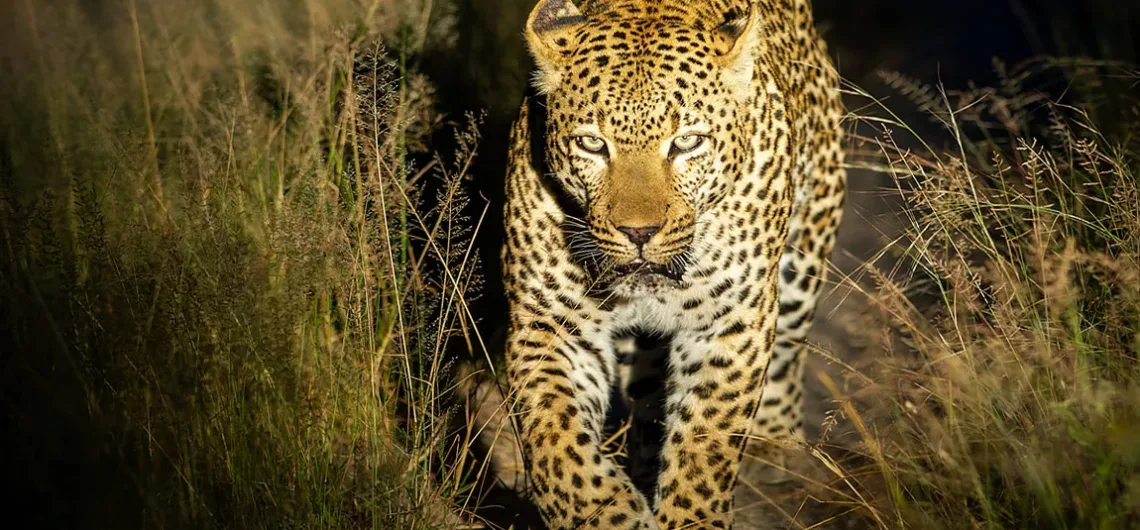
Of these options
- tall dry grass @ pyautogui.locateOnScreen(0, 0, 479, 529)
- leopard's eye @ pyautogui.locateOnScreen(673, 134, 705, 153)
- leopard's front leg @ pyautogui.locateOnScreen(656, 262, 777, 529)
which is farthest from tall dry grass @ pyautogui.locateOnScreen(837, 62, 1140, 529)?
tall dry grass @ pyautogui.locateOnScreen(0, 0, 479, 529)

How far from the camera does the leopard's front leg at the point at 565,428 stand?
14.2 feet

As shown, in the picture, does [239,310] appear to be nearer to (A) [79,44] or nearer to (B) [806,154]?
(B) [806,154]

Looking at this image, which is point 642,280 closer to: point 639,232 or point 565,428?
point 639,232

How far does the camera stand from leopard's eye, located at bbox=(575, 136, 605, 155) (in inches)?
169

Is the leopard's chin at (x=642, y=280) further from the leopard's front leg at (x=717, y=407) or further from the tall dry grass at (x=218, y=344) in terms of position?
the tall dry grass at (x=218, y=344)

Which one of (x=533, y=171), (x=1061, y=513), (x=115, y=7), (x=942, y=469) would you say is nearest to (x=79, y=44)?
(x=115, y=7)

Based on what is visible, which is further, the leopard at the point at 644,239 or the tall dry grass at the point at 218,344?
the leopard at the point at 644,239

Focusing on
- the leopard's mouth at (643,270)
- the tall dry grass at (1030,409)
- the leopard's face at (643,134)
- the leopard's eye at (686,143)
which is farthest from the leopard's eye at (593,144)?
the tall dry grass at (1030,409)

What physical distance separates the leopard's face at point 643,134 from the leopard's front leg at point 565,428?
0.37m

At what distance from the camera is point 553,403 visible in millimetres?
4488

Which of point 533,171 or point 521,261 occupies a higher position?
point 533,171

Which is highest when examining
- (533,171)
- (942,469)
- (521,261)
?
(533,171)

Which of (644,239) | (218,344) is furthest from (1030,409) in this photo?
(218,344)

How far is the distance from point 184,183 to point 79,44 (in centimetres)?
377
